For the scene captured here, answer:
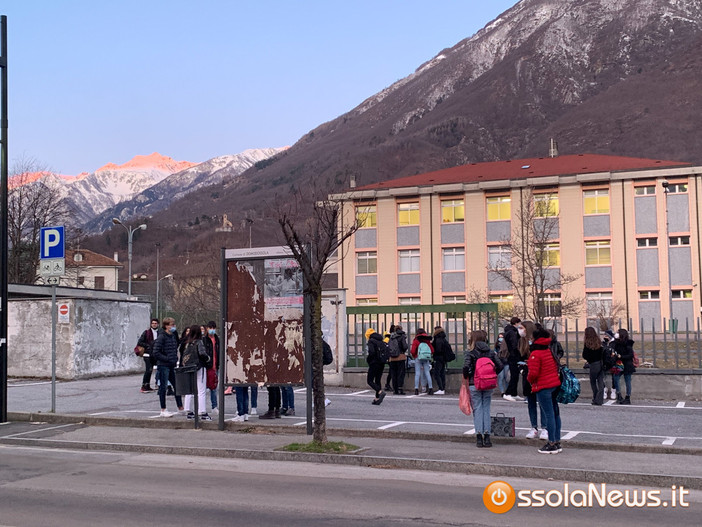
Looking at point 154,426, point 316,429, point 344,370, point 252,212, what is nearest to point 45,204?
point 344,370

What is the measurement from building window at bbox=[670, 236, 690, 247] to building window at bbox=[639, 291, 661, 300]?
3.39 m

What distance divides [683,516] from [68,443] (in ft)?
31.0

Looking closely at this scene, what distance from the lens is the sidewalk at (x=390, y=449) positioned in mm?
A: 10023

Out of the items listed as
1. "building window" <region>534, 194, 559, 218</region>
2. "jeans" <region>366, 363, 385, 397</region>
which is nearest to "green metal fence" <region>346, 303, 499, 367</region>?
"jeans" <region>366, 363, 385, 397</region>

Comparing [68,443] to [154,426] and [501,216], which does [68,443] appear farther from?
[501,216]

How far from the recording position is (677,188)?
51906 millimetres

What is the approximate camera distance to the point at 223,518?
7805 mm

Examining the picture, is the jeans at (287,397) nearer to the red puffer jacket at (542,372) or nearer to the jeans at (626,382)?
the red puffer jacket at (542,372)

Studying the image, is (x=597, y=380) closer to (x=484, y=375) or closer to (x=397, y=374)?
(x=397, y=374)

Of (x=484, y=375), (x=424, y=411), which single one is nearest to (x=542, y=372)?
(x=484, y=375)

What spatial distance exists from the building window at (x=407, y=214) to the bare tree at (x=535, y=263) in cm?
661

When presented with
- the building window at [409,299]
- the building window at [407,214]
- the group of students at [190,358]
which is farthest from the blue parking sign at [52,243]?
the building window at [407,214]

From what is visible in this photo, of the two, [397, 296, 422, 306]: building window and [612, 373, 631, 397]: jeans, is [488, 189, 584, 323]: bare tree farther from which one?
[612, 373, 631, 397]: jeans

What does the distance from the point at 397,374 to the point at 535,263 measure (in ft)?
71.1
